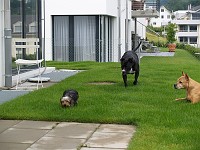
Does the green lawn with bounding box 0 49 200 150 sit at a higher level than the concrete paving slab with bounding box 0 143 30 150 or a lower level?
higher

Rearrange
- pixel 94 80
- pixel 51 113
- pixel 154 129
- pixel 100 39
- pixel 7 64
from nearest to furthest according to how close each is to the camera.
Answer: pixel 154 129 → pixel 51 113 → pixel 7 64 → pixel 94 80 → pixel 100 39

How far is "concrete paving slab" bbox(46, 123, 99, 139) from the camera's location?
6.86 meters

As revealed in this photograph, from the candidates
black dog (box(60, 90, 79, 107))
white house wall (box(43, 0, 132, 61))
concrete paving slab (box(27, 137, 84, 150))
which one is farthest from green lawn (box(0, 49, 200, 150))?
white house wall (box(43, 0, 132, 61))

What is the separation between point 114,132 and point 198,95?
2.83m

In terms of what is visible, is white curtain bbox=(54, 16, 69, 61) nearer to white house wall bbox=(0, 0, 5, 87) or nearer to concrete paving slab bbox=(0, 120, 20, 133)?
white house wall bbox=(0, 0, 5, 87)

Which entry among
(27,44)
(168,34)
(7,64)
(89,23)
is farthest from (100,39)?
(168,34)

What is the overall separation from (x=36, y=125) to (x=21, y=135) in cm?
72

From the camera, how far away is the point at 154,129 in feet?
23.2

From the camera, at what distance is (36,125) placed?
7539mm

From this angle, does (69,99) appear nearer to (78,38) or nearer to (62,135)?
(62,135)

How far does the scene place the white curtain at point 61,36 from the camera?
78.1 feet

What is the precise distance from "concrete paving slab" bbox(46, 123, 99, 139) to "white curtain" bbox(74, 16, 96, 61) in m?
16.2

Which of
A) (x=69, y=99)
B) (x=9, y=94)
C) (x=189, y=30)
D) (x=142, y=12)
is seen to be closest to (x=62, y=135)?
(x=69, y=99)

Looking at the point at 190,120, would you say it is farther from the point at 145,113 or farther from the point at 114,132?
the point at 114,132
